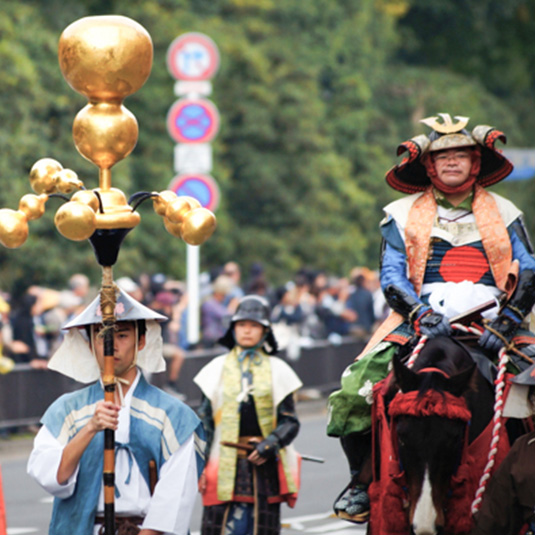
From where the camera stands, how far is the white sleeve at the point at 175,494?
5926mm

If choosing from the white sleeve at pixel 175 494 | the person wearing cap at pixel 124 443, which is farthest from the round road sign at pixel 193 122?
the white sleeve at pixel 175 494

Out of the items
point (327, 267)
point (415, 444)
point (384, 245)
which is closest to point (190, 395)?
point (384, 245)

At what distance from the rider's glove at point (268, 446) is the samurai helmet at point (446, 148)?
1.90 meters

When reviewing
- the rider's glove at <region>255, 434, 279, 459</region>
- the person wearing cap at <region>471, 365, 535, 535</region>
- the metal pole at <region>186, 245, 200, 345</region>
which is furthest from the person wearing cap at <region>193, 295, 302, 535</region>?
the metal pole at <region>186, 245, 200, 345</region>

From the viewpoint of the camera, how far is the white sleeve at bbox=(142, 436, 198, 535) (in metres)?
5.93

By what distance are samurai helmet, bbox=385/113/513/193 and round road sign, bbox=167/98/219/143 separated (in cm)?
1226

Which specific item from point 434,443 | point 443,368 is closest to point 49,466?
point 434,443

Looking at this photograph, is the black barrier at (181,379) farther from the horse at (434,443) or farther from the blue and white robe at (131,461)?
the blue and white robe at (131,461)

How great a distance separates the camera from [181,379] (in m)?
18.4

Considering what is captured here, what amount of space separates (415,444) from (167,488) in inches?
53.4

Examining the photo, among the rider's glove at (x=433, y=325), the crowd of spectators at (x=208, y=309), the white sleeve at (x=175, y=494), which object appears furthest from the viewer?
the crowd of spectators at (x=208, y=309)

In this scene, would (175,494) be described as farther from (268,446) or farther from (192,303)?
(192,303)

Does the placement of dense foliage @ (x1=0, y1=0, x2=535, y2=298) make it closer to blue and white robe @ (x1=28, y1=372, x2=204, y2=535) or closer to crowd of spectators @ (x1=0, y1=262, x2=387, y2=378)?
crowd of spectators @ (x1=0, y1=262, x2=387, y2=378)

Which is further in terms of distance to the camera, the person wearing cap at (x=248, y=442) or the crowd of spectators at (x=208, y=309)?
the crowd of spectators at (x=208, y=309)
